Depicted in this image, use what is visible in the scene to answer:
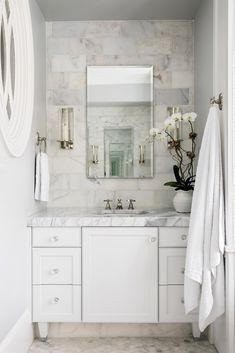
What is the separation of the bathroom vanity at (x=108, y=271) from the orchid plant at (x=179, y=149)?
39cm

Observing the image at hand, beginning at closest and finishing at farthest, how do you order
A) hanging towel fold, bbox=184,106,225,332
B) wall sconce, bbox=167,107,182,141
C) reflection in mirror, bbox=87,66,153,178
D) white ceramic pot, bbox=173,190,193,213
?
hanging towel fold, bbox=184,106,225,332, white ceramic pot, bbox=173,190,193,213, wall sconce, bbox=167,107,182,141, reflection in mirror, bbox=87,66,153,178

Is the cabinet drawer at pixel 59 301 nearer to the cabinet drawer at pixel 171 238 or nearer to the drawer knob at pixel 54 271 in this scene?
the drawer knob at pixel 54 271

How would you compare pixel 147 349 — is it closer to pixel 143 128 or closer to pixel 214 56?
pixel 143 128

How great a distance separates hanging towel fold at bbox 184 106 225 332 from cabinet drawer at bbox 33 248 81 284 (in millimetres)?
776

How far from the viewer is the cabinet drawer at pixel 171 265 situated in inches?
106

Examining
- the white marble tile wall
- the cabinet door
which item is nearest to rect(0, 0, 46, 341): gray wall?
the white marble tile wall

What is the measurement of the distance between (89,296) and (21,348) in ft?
1.79

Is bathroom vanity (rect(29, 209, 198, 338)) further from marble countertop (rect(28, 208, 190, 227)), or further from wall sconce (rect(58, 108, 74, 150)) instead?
wall sconce (rect(58, 108, 74, 150))

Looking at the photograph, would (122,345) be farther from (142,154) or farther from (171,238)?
(142,154)

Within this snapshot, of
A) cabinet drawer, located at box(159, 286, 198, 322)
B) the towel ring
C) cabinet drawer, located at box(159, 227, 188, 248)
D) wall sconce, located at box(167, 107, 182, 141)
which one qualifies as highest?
wall sconce, located at box(167, 107, 182, 141)

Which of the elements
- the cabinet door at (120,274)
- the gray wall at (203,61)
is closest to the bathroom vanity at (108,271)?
the cabinet door at (120,274)

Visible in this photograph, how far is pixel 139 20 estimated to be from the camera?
3.29 metres

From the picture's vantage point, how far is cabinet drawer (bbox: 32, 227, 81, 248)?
2682 millimetres

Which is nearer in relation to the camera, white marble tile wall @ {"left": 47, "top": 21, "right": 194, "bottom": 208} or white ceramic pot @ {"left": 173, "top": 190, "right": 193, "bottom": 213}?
white ceramic pot @ {"left": 173, "top": 190, "right": 193, "bottom": 213}
